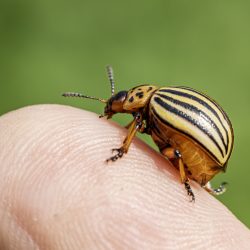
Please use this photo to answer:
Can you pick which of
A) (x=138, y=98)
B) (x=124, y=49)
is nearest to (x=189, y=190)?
(x=138, y=98)

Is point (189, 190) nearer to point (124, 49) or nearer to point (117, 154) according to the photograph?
point (117, 154)

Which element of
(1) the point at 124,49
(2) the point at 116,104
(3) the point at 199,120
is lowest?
(1) the point at 124,49

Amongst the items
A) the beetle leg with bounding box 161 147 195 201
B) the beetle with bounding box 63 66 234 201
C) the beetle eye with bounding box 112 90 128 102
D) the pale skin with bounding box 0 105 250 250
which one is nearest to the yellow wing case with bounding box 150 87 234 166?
the beetle with bounding box 63 66 234 201

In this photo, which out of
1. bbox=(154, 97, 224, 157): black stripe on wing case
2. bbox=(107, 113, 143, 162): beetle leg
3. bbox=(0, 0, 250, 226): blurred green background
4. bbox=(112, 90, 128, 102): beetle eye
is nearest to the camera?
bbox=(154, 97, 224, 157): black stripe on wing case

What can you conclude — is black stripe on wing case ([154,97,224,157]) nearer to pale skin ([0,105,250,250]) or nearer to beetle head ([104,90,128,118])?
pale skin ([0,105,250,250])

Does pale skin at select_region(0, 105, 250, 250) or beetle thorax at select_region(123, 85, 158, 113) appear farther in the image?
beetle thorax at select_region(123, 85, 158, 113)

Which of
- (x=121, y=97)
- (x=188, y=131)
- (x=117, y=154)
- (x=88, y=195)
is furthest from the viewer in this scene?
(x=121, y=97)
